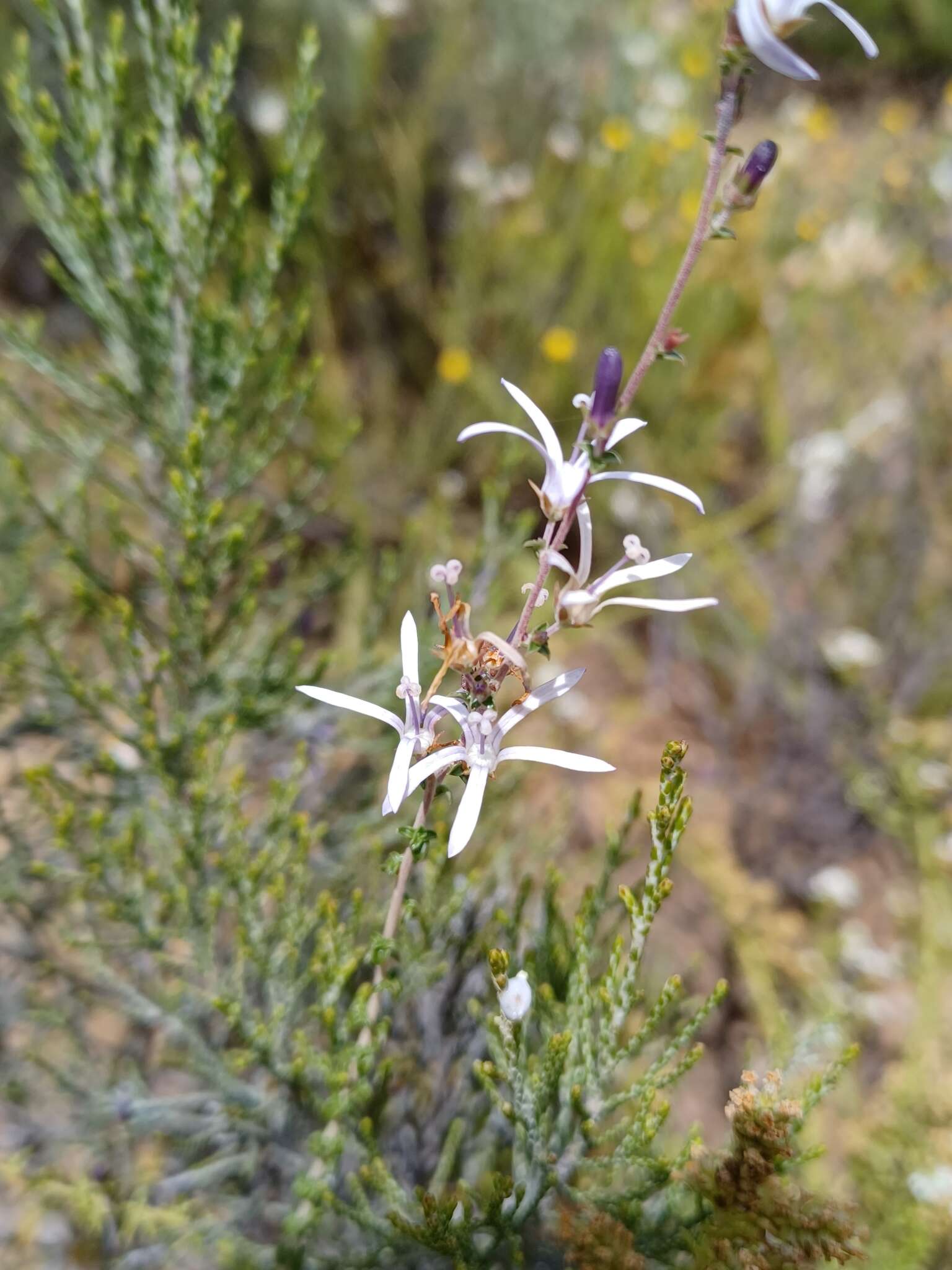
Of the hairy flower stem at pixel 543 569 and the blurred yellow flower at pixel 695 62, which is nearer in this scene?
the hairy flower stem at pixel 543 569

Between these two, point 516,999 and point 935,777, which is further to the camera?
point 935,777

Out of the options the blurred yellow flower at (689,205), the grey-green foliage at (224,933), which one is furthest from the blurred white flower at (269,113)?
the grey-green foliage at (224,933)

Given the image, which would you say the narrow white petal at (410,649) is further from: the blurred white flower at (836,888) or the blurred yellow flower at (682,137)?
the blurred yellow flower at (682,137)

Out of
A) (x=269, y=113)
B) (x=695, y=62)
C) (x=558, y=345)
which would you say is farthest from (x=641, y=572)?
(x=695, y=62)

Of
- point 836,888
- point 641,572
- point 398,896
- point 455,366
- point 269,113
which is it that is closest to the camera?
point 641,572

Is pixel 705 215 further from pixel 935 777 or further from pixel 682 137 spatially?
pixel 682 137

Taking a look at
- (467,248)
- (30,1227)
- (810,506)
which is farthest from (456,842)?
A: (467,248)

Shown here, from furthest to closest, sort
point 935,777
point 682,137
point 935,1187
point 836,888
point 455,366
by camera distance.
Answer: point 682,137 < point 455,366 < point 935,777 < point 836,888 < point 935,1187

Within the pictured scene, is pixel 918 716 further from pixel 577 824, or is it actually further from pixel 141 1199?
pixel 141 1199
